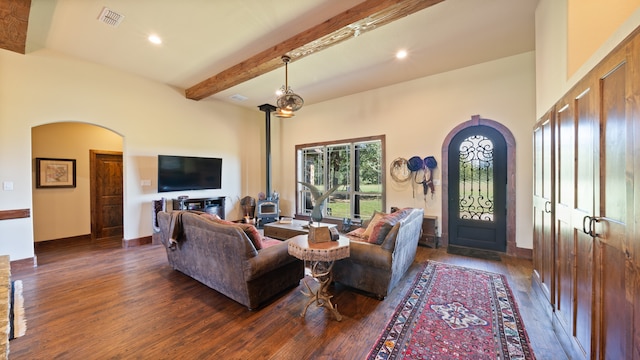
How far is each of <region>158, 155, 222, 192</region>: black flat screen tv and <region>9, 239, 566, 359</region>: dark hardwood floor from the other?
223 centimetres

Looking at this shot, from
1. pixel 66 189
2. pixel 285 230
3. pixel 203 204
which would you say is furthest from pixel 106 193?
pixel 285 230

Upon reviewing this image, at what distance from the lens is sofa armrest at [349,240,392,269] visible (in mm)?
2625

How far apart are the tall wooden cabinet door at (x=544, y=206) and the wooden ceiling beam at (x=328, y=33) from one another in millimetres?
1816

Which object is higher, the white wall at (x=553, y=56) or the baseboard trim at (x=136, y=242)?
the white wall at (x=553, y=56)

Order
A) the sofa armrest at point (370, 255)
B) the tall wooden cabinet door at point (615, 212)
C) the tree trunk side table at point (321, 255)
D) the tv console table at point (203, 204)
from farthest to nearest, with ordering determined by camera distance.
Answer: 1. the tv console table at point (203, 204)
2. the sofa armrest at point (370, 255)
3. the tree trunk side table at point (321, 255)
4. the tall wooden cabinet door at point (615, 212)

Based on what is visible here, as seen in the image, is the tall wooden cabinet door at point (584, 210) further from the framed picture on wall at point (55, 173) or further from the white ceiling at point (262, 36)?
the framed picture on wall at point (55, 173)

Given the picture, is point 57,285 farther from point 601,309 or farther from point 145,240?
point 601,309

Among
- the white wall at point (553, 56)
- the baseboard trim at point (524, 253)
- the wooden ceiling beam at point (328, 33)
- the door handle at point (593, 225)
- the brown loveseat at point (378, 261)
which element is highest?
the wooden ceiling beam at point (328, 33)

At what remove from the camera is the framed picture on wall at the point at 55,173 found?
484 centimetres

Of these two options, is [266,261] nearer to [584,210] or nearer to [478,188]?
[584,210]

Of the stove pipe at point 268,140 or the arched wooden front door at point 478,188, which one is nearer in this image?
the arched wooden front door at point 478,188

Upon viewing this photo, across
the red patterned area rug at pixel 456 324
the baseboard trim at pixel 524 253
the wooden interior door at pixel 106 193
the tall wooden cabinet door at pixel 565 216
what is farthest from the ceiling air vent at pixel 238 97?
the baseboard trim at pixel 524 253

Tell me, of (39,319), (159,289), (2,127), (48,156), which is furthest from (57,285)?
(48,156)

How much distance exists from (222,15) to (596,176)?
154 inches
